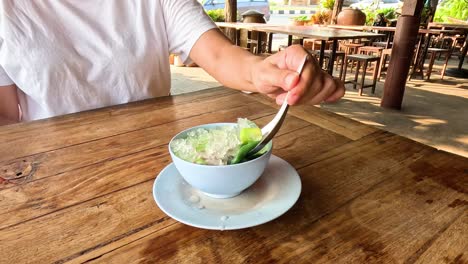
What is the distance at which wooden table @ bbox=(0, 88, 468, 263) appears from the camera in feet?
1.34

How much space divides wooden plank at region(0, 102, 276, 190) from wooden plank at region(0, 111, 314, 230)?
1cm

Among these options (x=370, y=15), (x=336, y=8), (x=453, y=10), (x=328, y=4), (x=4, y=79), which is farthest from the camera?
(x=453, y=10)

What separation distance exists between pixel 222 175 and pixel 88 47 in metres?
0.73

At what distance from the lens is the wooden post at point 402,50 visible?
3211mm

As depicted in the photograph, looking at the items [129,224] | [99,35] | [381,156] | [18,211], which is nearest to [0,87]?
[99,35]

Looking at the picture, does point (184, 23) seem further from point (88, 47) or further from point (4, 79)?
point (4, 79)

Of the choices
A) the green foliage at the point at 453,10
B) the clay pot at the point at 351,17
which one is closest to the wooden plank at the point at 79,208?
the clay pot at the point at 351,17

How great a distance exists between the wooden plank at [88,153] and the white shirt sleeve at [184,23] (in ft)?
0.90

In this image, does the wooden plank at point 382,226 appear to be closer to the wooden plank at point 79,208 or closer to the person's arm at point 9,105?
the wooden plank at point 79,208

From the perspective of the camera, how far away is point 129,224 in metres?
0.46

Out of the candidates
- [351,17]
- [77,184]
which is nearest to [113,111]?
[77,184]

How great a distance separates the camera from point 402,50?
3307mm

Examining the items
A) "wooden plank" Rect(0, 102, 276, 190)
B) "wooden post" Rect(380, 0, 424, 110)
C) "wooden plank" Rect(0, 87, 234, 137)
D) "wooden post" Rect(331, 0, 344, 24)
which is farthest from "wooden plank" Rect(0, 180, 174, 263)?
"wooden post" Rect(331, 0, 344, 24)

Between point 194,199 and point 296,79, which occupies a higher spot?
point 296,79
